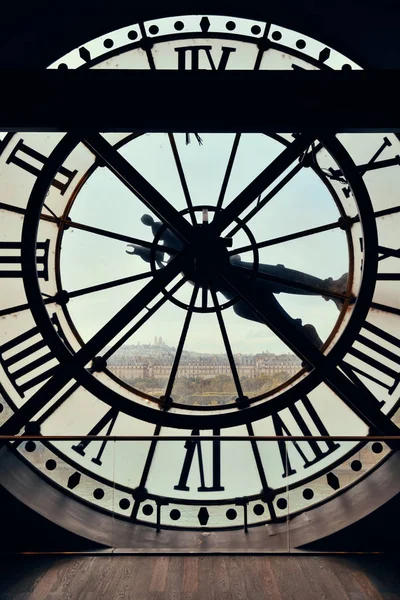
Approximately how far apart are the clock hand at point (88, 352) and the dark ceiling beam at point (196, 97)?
3.02ft

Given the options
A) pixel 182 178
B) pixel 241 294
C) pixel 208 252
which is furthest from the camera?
pixel 182 178

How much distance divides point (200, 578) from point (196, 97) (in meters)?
2.30

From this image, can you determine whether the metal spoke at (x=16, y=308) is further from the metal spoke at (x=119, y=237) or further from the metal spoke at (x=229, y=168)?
the metal spoke at (x=229, y=168)

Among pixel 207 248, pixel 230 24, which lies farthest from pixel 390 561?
pixel 230 24

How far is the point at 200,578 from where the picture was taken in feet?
8.55

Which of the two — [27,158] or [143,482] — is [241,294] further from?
[27,158]

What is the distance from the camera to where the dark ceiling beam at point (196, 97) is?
256cm

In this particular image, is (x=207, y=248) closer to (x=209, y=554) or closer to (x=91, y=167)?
(x=91, y=167)

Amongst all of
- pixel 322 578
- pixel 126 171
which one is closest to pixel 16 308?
pixel 126 171

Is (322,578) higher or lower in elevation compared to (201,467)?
lower

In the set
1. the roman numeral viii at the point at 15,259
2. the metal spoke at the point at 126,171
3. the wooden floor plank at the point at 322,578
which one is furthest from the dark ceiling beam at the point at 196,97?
the wooden floor plank at the point at 322,578

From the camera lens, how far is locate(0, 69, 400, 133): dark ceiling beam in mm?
2561

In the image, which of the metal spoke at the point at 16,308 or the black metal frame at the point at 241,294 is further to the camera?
the metal spoke at the point at 16,308

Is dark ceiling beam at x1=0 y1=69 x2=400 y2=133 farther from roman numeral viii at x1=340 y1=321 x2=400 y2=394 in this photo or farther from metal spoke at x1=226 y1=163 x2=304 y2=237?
roman numeral viii at x1=340 y1=321 x2=400 y2=394
